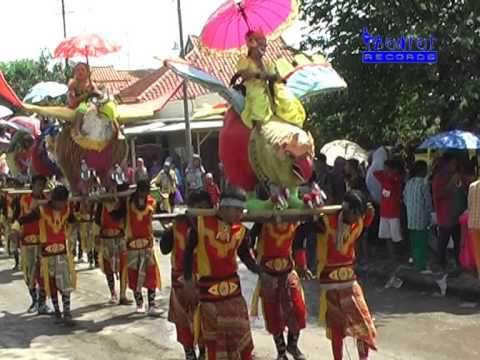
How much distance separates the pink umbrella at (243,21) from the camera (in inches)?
257

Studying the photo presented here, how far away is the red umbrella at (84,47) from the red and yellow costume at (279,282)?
11.4 feet

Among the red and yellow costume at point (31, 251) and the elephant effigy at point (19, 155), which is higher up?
the elephant effigy at point (19, 155)

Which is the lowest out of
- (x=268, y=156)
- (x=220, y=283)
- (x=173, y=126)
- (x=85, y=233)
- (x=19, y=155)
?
(x=85, y=233)

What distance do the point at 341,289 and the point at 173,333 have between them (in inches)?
103

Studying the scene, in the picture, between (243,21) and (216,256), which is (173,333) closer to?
(216,256)

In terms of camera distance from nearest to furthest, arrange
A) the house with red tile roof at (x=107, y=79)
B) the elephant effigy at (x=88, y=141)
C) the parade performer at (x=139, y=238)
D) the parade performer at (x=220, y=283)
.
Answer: the parade performer at (x=220, y=283), the elephant effigy at (x=88, y=141), the parade performer at (x=139, y=238), the house with red tile roof at (x=107, y=79)

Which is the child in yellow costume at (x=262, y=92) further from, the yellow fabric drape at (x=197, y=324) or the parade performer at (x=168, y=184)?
the parade performer at (x=168, y=184)

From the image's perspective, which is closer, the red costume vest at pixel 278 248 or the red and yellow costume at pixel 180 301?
the red and yellow costume at pixel 180 301

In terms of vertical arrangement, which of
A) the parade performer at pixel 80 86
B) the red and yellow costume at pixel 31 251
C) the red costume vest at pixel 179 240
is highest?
the parade performer at pixel 80 86

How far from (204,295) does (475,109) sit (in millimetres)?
6241

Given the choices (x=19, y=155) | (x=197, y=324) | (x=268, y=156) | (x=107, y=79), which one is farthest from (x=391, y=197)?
(x=107, y=79)

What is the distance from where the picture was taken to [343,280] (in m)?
6.15

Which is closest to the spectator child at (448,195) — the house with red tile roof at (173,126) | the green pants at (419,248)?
the green pants at (419,248)

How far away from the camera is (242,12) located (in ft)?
21.4
